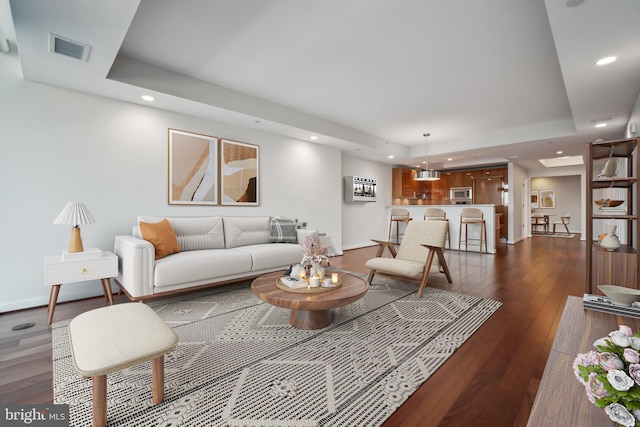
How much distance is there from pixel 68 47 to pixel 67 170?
1372 mm

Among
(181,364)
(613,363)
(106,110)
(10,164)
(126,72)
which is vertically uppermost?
(126,72)

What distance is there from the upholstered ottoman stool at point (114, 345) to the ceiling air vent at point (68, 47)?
89.4 inches

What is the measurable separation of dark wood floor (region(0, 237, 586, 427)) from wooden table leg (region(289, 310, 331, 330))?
0.98m

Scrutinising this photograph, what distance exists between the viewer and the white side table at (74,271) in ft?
8.36

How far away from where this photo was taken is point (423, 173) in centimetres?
653

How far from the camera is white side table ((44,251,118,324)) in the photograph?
8.36ft

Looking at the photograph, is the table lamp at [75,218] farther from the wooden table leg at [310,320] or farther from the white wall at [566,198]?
the white wall at [566,198]

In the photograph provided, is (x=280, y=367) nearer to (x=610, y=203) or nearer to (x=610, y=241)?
(x=610, y=241)

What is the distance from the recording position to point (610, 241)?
2.79 meters

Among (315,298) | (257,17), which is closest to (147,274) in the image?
(315,298)

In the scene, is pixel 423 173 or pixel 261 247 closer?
pixel 261 247

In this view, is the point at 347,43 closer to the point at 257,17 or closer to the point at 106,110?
the point at 257,17

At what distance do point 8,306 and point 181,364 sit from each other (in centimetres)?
246

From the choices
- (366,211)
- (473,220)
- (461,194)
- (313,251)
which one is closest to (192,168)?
(313,251)
